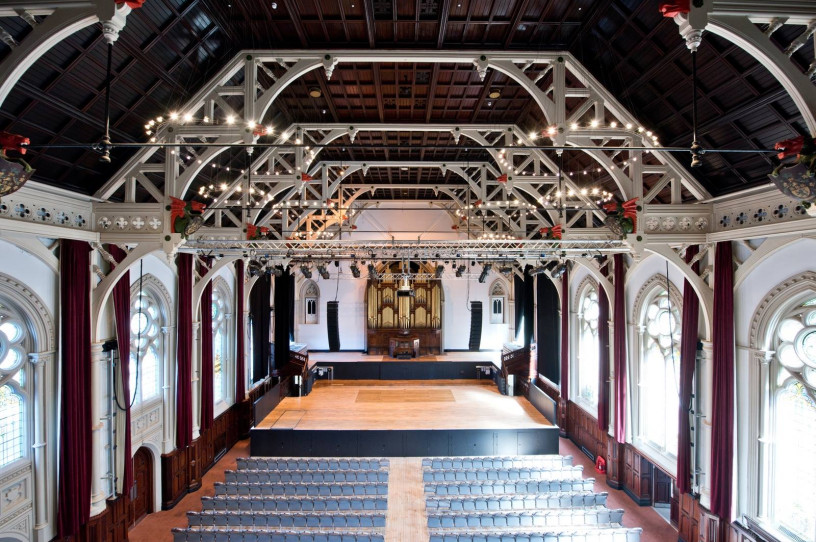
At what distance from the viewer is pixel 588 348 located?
16.0 meters

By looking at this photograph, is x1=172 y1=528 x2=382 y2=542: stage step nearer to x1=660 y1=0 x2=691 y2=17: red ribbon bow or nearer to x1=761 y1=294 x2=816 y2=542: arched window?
x1=761 y1=294 x2=816 y2=542: arched window

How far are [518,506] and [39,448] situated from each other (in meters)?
10.2

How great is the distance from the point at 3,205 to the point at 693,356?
517 inches

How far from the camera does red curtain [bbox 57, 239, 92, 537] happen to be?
27.4ft

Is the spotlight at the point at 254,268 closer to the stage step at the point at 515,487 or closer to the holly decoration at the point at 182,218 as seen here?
the holly decoration at the point at 182,218

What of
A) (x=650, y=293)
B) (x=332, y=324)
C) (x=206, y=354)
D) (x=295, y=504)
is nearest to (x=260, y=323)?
(x=206, y=354)

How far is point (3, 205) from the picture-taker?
7016 millimetres

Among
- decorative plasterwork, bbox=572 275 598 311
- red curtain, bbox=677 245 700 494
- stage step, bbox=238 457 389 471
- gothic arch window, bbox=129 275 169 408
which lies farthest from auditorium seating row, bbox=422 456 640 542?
gothic arch window, bbox=129 275 169 408

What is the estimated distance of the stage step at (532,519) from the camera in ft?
32.9

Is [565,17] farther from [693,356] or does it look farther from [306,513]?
[306,513]

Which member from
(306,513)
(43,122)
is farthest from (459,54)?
(306,513)

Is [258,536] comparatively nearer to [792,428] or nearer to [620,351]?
[792,428]

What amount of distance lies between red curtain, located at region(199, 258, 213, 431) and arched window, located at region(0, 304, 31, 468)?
5.74 metres

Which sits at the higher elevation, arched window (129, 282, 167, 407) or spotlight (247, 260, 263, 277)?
spotlight (247, 260, 263, 277)
